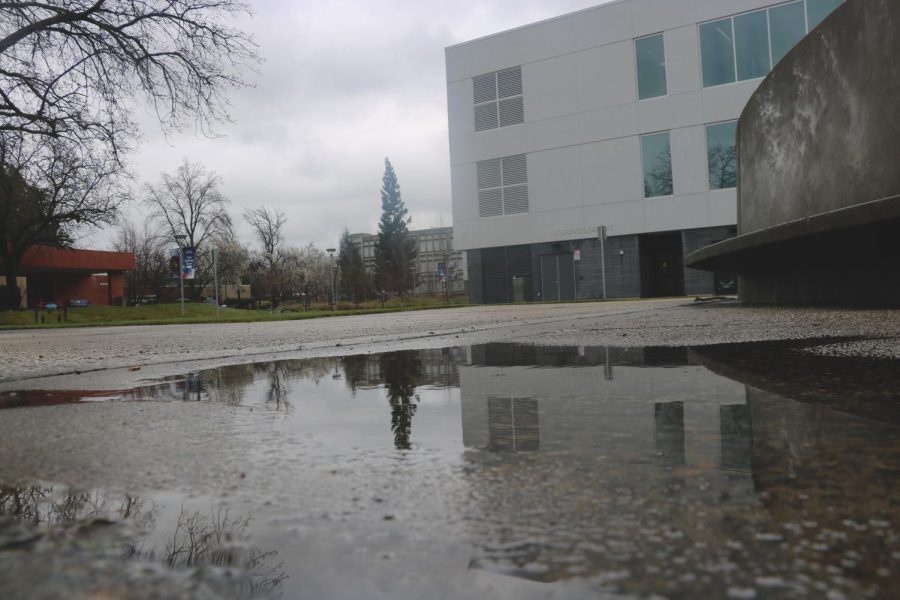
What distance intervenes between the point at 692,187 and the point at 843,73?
27345 mm

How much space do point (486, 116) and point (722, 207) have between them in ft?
47.1

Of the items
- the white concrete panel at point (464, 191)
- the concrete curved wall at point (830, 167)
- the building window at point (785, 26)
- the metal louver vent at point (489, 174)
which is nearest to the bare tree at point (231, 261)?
the white concrete panel at point (464, 191)

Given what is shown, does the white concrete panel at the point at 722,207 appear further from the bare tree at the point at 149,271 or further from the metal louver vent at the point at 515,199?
the bare tree at the point at 149,271

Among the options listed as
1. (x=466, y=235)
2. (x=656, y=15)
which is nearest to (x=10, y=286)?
(x=466, y=235)

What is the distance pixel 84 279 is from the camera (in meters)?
60.3

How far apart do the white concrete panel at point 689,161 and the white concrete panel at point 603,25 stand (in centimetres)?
594

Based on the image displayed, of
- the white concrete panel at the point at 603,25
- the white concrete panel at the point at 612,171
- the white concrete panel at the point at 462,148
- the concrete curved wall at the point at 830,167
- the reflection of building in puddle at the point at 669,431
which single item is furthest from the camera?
the white concrete panel at the point at 462,148

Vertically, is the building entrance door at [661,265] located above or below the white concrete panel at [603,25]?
below

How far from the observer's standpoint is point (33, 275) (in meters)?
59.4

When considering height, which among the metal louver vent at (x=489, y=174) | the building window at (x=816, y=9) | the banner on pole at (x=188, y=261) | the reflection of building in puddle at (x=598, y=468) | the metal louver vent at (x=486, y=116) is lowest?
the reflection of building in puddle at (x=598, y=468)

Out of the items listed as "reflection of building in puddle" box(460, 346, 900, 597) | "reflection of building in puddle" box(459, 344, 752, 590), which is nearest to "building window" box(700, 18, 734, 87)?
"reflection of building in puddle" box(459, 344, 752, 590)

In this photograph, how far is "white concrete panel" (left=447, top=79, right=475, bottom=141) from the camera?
39094 mm

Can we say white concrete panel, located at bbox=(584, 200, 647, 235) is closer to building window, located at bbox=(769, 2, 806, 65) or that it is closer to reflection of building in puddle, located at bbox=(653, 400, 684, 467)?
building window, located at bbox=(769, 2, 806, 65)

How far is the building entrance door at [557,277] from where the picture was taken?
36188 millimetres
